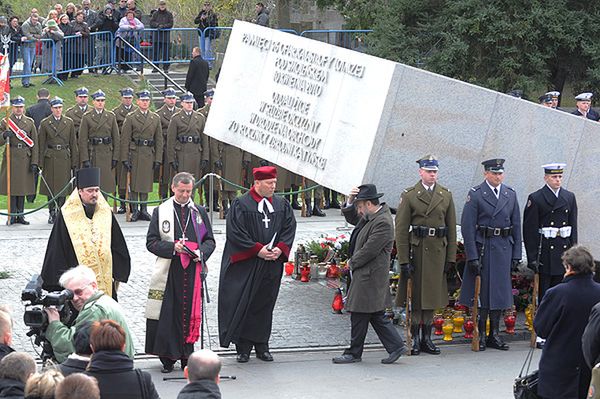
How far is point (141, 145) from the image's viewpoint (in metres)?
20.1

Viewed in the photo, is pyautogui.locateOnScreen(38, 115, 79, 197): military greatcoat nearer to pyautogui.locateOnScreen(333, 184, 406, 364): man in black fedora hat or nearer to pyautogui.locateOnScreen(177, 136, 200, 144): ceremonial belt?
pyautogui.locateOnScreen(177, 136, 200, 144): ceremonial belt

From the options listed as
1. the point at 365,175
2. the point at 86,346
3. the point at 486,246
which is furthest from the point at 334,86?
the point at 86,346

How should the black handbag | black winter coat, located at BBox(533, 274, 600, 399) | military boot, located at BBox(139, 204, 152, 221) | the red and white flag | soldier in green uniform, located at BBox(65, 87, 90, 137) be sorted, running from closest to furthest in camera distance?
black winter coat, located at BBox(533, 274, 600, 399), the black handbag, the red and white flag, soldier in green uniform, located at BBox(65, 87, 90, 137), military boot, located at BBox(139, 204, 152, 221)

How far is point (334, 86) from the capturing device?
13.6 metres

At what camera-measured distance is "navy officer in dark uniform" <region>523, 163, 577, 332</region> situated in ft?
42.0

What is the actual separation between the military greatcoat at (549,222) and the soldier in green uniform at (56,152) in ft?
28.8

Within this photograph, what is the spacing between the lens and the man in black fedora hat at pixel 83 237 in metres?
11.4

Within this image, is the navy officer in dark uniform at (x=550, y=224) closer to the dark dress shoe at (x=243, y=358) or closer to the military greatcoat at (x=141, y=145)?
the dark dress shoe at (x=243, y=358)

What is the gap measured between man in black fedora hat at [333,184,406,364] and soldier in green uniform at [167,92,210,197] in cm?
811

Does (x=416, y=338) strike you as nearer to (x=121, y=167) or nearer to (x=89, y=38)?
(x=121, y=167)

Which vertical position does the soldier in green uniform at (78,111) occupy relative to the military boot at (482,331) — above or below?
above

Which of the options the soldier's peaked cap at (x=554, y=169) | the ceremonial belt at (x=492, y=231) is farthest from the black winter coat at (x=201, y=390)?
the soldier's peaked cap at (x=554, y=169)

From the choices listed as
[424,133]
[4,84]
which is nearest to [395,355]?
[424,133]

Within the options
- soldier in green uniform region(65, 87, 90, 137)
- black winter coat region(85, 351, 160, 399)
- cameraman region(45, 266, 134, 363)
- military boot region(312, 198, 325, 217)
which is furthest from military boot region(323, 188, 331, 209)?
black winter coat region(85, 351, 160, 399)
